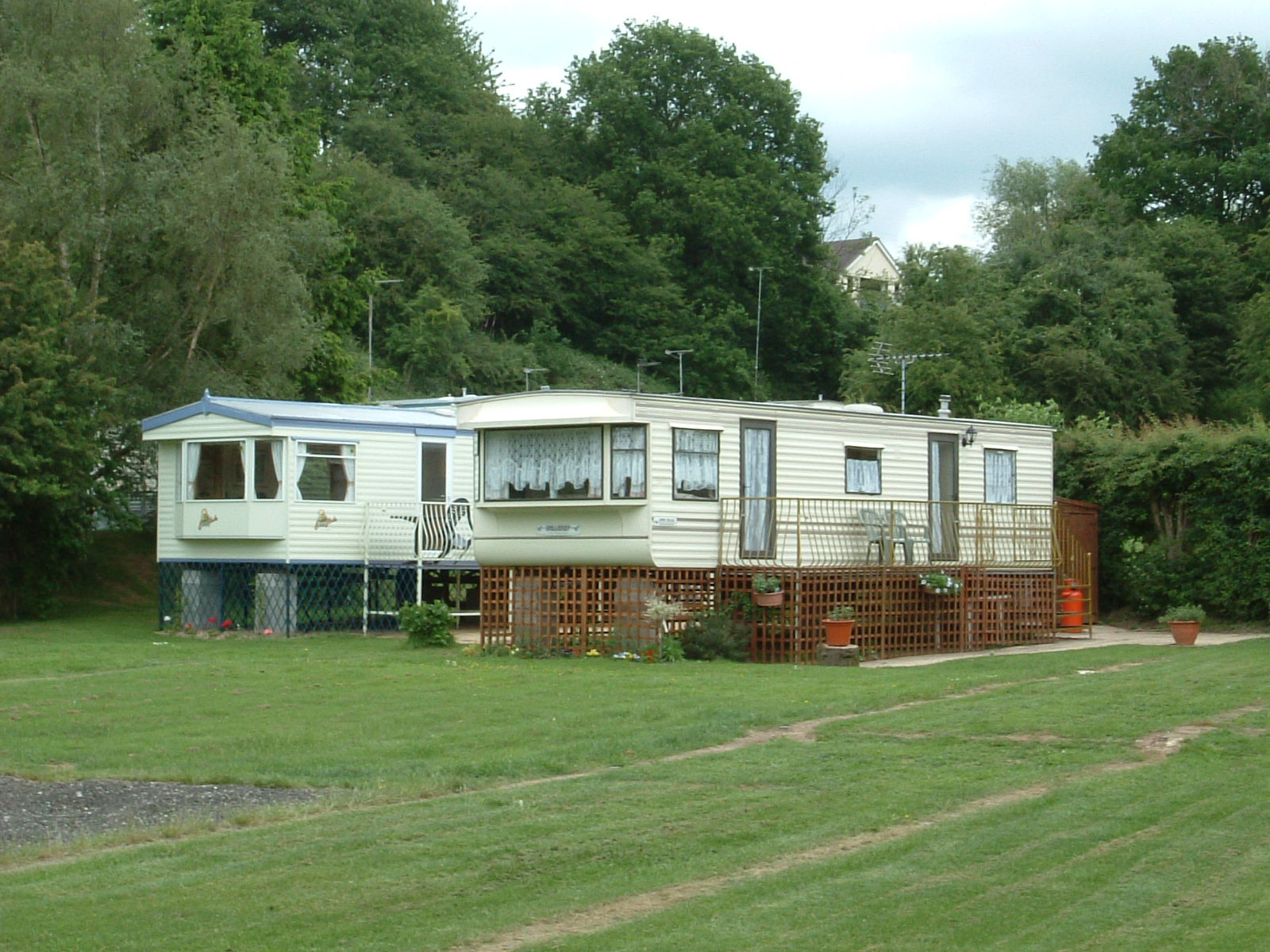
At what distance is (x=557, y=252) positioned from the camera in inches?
2218

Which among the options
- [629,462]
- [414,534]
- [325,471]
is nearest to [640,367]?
[414,534]

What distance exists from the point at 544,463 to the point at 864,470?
4.61m

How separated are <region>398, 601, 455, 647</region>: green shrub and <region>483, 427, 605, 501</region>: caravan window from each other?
1957mm

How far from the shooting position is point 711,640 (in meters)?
19.4

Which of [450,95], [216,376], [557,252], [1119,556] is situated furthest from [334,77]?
[1119,556]

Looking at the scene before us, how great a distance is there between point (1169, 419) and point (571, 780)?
4277cm

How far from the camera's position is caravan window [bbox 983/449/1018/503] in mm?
23266

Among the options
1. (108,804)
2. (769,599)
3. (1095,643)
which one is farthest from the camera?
(1095,643)

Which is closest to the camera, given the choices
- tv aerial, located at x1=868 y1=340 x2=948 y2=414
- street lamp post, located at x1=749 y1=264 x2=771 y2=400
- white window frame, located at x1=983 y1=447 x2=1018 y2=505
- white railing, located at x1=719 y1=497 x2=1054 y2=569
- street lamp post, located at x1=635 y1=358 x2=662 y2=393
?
white railing, located at x1=719 y1=497 x2=1054 y2=569

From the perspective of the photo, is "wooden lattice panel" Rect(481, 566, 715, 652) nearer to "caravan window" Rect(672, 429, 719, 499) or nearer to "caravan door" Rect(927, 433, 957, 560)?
"caravan window" Rect(672, 429, 719, 499)

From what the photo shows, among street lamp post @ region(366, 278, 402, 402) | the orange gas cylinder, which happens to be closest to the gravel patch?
the orange gas cylinder

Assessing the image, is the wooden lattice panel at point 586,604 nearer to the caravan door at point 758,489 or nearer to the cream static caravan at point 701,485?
the cream static caravan at point 701,485

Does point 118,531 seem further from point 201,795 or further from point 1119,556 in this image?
point 201,795

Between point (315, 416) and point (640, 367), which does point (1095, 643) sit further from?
point (640, 367)
